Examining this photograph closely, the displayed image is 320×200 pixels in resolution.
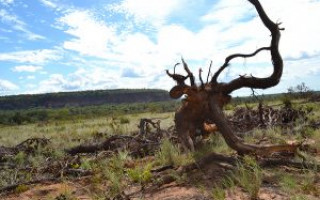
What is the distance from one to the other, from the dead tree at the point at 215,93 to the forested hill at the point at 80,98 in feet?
390

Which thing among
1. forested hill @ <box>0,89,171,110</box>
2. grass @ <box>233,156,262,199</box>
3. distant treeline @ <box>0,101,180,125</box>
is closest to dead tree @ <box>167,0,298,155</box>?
grass @ <box>233,156,262,199</box>

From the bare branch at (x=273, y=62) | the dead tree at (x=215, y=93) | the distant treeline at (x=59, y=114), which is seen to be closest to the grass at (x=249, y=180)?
the dead tree at (x=215, y=93)

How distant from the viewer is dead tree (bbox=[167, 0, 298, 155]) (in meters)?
7.83

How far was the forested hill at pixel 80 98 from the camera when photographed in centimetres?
12712

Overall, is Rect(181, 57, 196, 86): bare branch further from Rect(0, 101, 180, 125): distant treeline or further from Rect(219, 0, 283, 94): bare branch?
Rect(0, 101, 180, 125): distant treeline

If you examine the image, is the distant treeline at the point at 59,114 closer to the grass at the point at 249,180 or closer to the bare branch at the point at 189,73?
the bare branch at the point at 189,73

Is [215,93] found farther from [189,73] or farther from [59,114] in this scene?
[59,114]

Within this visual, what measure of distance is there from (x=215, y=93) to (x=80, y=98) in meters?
137

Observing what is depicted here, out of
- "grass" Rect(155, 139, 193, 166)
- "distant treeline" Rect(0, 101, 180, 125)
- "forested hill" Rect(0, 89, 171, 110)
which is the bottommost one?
"grass" Rect(155, 139, 193, 166)

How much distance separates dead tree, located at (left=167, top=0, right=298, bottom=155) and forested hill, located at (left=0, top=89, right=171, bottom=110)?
119 m

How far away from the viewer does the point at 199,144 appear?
946cm

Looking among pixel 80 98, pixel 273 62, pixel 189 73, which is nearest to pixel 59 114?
pixel 189 73

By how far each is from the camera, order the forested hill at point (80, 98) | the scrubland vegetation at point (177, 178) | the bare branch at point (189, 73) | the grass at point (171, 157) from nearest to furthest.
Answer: the scrubland vegetation at point (177, 178)
the grass at point (171, 157)
the bare branch at point (189, 73)
the forested hill at point (80, 98)

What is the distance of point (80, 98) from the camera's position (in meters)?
143
